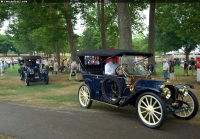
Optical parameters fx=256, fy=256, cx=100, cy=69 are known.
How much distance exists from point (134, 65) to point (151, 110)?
6.74 feet

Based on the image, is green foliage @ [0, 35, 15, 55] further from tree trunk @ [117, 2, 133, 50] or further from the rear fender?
the rear fender

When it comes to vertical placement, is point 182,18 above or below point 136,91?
above

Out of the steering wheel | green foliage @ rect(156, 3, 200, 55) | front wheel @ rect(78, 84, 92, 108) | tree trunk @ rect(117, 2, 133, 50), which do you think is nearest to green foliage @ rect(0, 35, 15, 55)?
green foliage @ rect(156, 3, 200, 55)

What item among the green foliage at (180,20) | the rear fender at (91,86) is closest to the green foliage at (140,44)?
the green foliage at (180,20)

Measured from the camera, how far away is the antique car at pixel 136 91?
611 centimetres

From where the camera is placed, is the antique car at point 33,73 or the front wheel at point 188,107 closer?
the front wheel at point 188,107

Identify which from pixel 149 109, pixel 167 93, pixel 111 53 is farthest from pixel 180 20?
pixel 149 109

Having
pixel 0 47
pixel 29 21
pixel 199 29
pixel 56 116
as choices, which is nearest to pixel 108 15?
pixel 29 21

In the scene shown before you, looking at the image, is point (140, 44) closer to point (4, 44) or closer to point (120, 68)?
point (4, 44)

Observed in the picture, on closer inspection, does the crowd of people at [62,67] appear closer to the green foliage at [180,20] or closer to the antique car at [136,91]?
the green foliage at [180,20]

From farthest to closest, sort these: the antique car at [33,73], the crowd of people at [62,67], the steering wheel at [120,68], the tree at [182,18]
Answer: the tree at [182,18]
the crowd of people at [62,67]
the antique car at [33,73]
the steering wheel at [120,68]

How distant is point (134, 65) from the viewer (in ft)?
25.6

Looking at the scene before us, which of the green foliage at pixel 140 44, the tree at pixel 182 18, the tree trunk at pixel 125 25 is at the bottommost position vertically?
the tree trunk at pixel 125 25

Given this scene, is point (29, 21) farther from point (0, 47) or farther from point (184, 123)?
point (0, 47)
